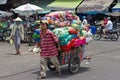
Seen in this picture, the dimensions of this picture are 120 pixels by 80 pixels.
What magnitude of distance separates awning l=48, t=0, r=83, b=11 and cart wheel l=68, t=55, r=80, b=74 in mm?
24351

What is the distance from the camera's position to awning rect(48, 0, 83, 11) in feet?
118

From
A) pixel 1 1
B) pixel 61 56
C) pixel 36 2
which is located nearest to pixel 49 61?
pixel 61 56

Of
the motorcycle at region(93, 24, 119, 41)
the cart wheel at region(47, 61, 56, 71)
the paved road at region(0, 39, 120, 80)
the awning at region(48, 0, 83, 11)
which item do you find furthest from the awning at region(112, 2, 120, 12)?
the cart wheel at region(47, 61, 56, 71)

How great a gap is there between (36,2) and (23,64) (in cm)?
2574

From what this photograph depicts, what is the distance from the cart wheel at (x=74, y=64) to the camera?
436 inches

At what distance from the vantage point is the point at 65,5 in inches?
1444

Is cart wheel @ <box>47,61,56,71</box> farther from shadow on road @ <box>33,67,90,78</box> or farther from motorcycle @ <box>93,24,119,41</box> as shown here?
motorcycle @ <box>93,24,119,41</box>

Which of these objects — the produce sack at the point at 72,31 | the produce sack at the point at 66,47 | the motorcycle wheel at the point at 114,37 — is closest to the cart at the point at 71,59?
the produce sack at the point at 66,47

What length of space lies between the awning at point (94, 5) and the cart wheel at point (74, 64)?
22.6 m

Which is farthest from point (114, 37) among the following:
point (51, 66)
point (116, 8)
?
point (51, 66)

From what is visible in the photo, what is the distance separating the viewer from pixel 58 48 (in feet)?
34.8

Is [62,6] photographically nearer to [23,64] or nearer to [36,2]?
[36,2]

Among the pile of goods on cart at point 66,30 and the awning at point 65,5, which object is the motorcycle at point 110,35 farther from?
the pile of goods on cart at point 66,30

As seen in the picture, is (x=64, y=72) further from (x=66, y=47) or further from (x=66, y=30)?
Result: (x=66, y=30)
